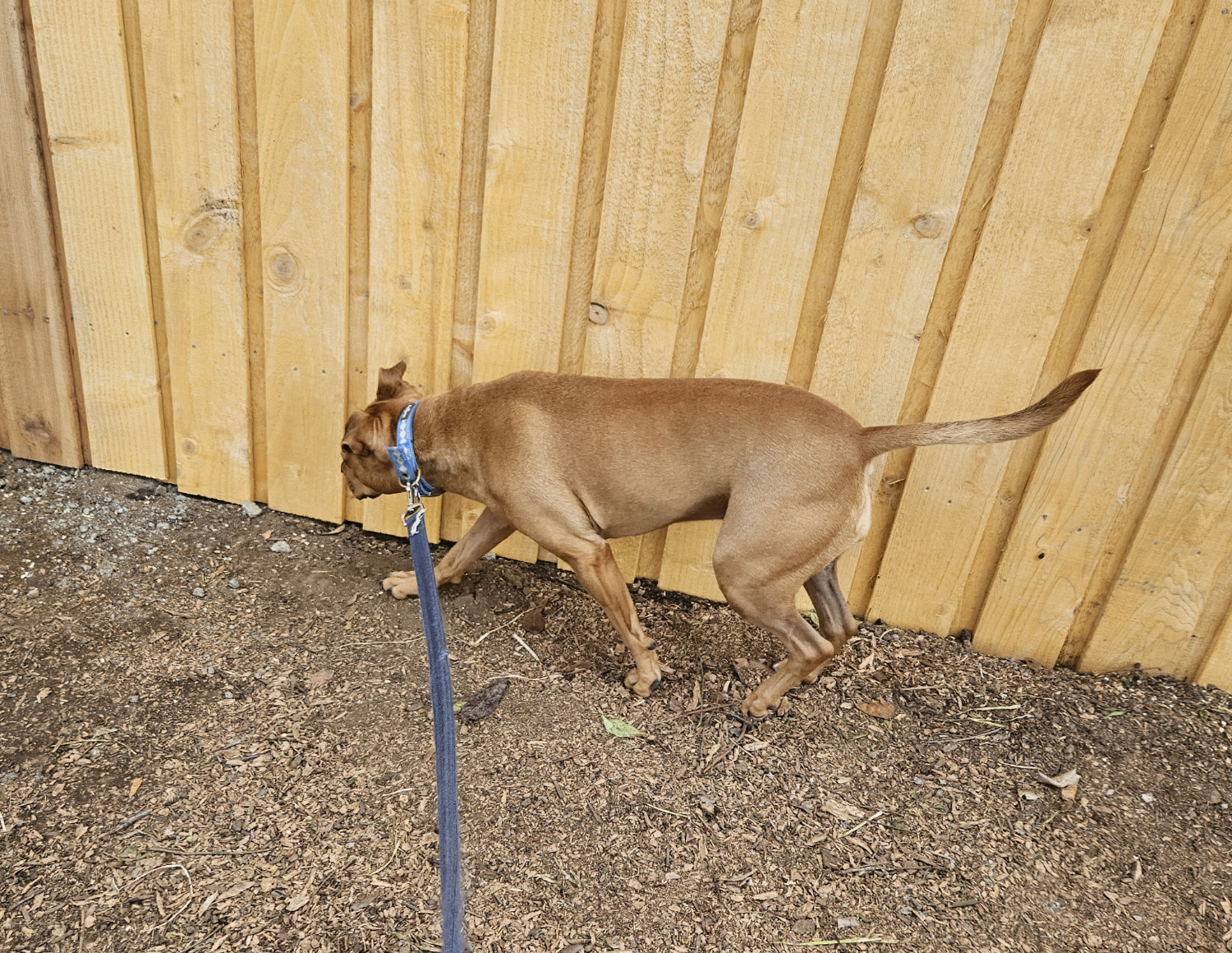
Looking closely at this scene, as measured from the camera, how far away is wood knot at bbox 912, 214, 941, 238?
341cm

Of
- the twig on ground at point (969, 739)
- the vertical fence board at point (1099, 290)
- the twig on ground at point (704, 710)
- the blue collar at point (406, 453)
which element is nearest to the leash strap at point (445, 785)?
the blue collar at point (406, 453)

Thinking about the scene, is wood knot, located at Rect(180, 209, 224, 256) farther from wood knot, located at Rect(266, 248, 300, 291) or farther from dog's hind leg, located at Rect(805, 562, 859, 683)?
dog's hind leg, located at Rect(805, 562, 859, 683)

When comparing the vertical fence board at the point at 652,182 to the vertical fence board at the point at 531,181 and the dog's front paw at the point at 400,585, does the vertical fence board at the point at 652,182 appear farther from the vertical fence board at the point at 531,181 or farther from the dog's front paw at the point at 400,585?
the dog's front paw at the point at 400,585

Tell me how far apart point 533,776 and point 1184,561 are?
10.3 feet

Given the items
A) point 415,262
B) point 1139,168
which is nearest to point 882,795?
point 1139,168

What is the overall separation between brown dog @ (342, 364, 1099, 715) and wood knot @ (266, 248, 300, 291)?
30.8 inches

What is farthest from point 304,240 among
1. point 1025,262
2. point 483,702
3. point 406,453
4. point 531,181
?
point 1025,262

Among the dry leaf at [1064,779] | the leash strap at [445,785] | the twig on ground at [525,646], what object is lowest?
the twig on ground at [525,646]

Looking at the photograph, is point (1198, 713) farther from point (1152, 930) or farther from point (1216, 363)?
point (1216, 363)

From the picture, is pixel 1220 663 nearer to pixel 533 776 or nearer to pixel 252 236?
pixel 533 776

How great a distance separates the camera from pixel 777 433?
317 cm

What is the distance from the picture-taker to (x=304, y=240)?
3.94 metres

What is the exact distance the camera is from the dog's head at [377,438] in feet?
11.8

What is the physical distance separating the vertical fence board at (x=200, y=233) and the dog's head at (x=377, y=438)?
104 cm
